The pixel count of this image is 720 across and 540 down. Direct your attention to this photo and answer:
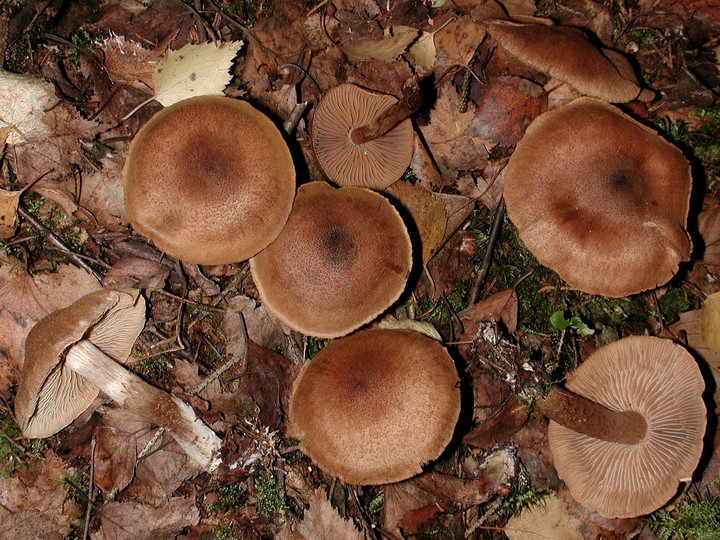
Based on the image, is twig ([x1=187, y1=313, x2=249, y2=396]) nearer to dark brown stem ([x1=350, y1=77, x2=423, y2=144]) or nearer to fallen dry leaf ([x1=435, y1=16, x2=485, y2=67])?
dark brown stem ([x1=350, y1=77, x2=423, y2=144])

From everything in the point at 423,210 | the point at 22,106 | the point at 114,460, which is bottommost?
the point at 114,460

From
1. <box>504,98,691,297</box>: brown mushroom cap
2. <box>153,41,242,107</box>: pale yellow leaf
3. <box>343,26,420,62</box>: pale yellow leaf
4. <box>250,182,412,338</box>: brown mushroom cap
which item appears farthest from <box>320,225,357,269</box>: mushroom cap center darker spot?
<box>343,26,420,62</box>: pale yellow leaf

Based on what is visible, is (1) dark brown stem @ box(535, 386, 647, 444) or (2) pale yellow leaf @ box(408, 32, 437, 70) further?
(2) pale yellow leaf @ box(408, 32, 437, 70)

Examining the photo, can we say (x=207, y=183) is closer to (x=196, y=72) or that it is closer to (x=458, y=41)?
(x=196, y=72)

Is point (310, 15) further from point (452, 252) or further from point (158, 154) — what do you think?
point (452, 252)

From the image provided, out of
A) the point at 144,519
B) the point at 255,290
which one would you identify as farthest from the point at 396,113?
the point at 144,519

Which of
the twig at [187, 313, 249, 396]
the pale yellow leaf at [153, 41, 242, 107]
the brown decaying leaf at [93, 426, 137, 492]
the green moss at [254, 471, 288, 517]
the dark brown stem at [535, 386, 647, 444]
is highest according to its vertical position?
the pale yellow leaf at [153, 41, 242, 107]

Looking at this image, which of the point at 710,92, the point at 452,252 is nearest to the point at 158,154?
the point at 452,252
